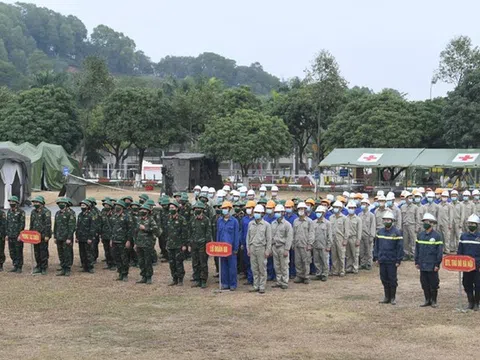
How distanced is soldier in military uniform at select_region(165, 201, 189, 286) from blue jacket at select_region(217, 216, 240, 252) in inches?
34.3

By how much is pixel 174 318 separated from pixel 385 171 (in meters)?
35.3

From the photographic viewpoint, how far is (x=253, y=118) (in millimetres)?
48031

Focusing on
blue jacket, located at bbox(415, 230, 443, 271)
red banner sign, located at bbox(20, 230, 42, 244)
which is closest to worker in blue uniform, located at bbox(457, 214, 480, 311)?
blue jacket, located at bbox(415, 230, 443, 271)

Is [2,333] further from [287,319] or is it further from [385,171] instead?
[385,171]

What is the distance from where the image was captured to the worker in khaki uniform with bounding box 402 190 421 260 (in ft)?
62.3

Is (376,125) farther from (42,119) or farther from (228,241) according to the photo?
(228,241)

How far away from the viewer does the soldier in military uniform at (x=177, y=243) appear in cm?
1478

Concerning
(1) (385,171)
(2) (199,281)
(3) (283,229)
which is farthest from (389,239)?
(1) (385,171)

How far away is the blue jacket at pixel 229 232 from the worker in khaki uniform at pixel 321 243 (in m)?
2.09

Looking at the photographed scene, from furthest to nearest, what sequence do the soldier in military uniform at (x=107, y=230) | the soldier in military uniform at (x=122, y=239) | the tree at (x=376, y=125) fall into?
1. the tree at (x=376, y=125)
2. the soldier in military uniform at (x=107, y=230)
3. the soldier in military uniform at (x=122, y=239)

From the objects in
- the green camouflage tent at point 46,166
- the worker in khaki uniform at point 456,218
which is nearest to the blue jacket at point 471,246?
the worker in khaki uniform at point 456,218

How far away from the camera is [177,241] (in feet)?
48.5

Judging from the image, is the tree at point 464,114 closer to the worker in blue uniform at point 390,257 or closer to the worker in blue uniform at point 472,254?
the worker in blue uniform at point 390,257

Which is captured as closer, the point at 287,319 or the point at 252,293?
the point at 287,319
